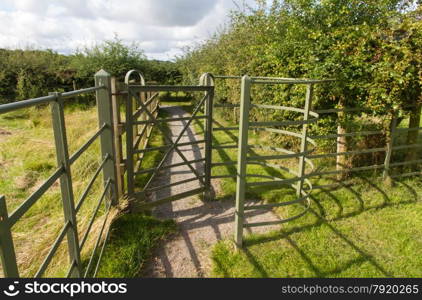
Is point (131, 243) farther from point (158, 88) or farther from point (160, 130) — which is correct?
point (158, 88)

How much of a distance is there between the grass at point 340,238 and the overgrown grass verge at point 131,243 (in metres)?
0.75

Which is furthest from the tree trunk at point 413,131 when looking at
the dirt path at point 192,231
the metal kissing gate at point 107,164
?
the dirt path at point 192,231

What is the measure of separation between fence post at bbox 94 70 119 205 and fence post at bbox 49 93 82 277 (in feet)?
4.24

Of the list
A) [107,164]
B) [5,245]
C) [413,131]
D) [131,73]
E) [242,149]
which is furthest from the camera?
[413,131]

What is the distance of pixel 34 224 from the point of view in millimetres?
3408

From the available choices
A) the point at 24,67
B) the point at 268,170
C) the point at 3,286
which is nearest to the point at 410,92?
the point at 268,170

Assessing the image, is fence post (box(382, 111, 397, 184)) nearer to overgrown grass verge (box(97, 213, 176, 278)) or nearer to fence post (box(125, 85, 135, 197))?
overgrown grass verge (box(97, 213, 176, 278))

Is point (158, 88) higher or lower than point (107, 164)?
higher

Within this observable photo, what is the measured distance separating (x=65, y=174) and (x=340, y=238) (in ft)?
10.3

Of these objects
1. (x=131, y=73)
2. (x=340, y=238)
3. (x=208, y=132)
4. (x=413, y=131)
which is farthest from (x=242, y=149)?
(x=413, y=131)

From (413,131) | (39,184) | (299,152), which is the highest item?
(413,131)

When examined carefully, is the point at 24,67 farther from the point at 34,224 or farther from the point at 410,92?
the point at 410,92

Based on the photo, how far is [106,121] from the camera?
3.08 meters

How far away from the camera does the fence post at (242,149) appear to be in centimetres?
279
